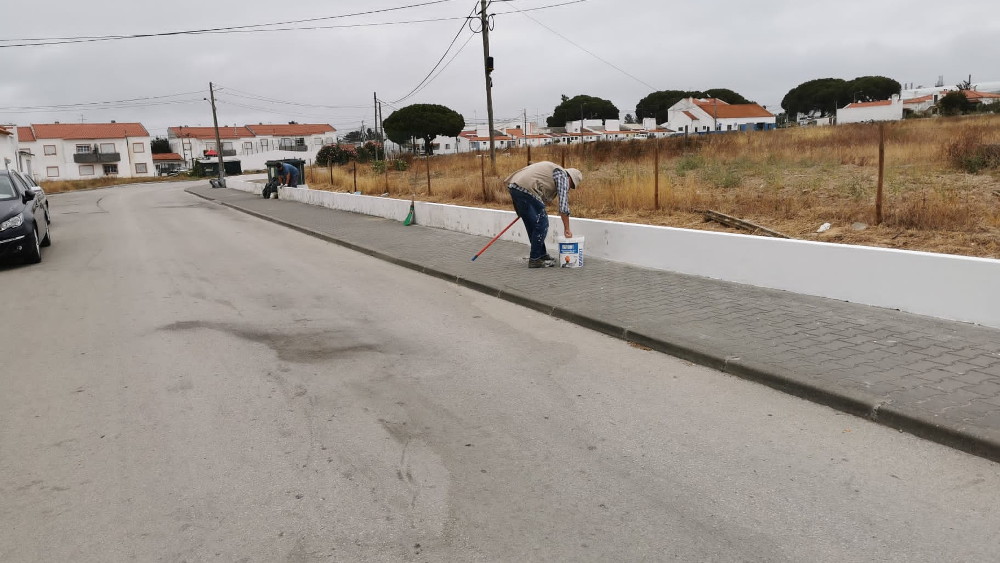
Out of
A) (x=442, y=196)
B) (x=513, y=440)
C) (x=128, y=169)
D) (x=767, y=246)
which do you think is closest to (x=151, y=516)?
(x=513, y=440)

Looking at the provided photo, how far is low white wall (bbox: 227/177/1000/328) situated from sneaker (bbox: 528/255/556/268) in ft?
3.08

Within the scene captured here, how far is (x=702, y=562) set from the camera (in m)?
2.93

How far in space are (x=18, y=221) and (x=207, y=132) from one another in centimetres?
11625

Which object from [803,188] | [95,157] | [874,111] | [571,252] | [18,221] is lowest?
[571,252]

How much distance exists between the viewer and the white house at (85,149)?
88125 millimetres

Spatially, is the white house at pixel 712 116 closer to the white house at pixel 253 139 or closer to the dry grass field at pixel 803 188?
the white house at pixel 253 139

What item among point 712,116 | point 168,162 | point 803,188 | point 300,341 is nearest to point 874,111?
point 712,116

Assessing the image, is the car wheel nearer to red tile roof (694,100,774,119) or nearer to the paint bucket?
the paint bucket

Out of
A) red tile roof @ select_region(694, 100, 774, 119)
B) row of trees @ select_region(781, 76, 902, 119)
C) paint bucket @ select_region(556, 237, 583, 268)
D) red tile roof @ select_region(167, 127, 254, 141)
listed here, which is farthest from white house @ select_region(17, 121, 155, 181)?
paint bucket @ select_region(556, 237, 583, 268)

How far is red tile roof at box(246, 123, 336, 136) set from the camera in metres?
112

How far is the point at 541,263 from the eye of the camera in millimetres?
9852

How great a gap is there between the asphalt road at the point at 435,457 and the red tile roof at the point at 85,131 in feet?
321

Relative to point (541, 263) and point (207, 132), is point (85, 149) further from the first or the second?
point (541, 263)

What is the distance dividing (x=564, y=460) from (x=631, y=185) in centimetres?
979
